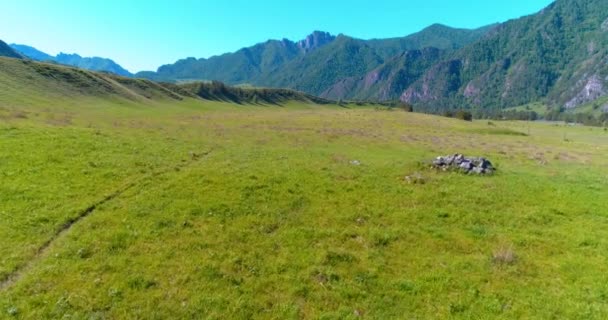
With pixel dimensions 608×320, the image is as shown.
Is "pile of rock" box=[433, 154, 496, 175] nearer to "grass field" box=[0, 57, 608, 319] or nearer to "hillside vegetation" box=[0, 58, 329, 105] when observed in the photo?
"grass field" box=[0, 57, 608, 319]

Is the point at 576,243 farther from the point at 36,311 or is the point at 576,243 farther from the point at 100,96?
the point at 100,96

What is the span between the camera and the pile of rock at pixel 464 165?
2873 cm

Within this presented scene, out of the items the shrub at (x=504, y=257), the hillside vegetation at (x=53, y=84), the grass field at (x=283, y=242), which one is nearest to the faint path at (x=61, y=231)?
the grass field at (x=283, y=242)

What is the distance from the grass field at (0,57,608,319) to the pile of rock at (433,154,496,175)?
140 cm

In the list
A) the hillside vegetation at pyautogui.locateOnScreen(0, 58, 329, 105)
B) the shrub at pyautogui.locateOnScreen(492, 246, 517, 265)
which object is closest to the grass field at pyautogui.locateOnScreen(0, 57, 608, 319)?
the shrub at pyautogui.locateOnScreen(492, 246, 517, 265)

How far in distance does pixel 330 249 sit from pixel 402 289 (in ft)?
11.3

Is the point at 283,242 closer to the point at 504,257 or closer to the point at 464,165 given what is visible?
the point at 504,257

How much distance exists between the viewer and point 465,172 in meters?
28.5

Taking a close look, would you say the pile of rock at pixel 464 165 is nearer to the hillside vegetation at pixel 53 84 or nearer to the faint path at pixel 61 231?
the faint path at pixel 61 231

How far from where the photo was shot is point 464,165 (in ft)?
95.6

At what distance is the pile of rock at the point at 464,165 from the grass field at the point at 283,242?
140 cm

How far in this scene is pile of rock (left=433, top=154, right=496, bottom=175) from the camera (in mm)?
28734

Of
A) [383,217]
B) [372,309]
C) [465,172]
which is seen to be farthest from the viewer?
[465,172]

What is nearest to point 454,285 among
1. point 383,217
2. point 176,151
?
point 383,217
